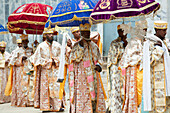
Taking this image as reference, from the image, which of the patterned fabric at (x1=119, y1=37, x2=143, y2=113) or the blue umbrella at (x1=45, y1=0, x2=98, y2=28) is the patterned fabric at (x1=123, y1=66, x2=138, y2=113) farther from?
the blue umbrella at (x1=45, y1=0, x2=98, y2=28)

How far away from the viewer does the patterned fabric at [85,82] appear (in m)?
8.01

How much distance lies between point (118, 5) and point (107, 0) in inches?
14.2

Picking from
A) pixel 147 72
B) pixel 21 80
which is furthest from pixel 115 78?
pixel 21 80

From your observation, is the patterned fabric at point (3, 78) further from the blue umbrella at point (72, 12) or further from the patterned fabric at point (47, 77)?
the blue umbrella at point (72, 12)

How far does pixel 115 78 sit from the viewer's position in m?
8.92

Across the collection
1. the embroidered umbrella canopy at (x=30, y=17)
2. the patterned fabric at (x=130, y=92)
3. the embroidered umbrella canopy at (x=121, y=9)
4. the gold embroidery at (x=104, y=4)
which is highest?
the embroidered umbrella canopy at (x=30, y=17)

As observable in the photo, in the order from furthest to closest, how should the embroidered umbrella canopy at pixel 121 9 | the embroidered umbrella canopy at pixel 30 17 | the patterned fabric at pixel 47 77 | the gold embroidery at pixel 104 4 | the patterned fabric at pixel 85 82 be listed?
the patterned fabric at pixel 47 77 → the embroidered umbrella canopy at pixel 30 17 → the patterned fabric at pixel 85 82 → the gold embroidery at pixel 104 4 → the embroidered umbrella canopy at pixel 121 9

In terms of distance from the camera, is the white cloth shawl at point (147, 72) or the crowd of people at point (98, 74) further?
the crowd of people at point (98, 74)

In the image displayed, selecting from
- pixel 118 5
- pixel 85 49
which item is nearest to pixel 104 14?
pixel 118 5

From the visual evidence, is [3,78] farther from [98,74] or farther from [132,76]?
[132,76]

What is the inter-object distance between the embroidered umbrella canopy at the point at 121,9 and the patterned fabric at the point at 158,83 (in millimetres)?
742

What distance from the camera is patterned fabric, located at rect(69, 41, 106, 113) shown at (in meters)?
8.01

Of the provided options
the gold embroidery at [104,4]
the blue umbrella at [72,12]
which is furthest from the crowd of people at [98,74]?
the gold embroidery at [104,4]

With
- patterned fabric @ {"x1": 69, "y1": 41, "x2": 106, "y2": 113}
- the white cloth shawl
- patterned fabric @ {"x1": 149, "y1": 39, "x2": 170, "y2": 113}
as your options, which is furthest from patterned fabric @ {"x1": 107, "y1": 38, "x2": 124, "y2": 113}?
the white cloth shawl
